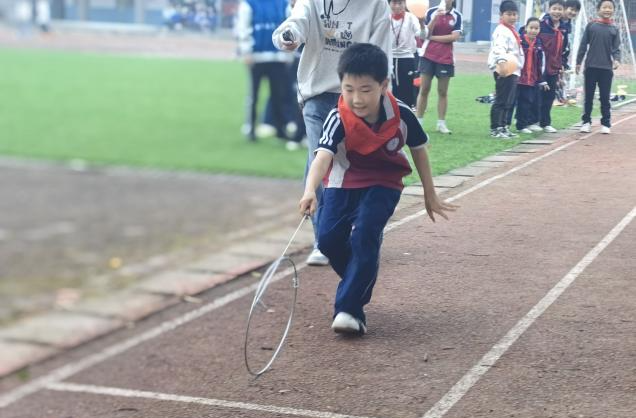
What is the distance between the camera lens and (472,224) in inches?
228

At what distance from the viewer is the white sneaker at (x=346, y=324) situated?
3.72m

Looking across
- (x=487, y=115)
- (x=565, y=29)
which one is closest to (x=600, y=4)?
(x=565, y=29)

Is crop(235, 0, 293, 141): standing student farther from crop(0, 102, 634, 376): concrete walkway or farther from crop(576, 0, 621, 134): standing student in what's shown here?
crop(576, 0, 621, 134): standing student

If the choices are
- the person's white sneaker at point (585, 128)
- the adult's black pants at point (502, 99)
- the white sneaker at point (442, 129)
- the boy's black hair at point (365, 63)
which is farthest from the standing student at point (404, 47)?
the person's white sneaker at point (585, 128)

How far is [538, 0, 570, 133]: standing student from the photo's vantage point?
515cm

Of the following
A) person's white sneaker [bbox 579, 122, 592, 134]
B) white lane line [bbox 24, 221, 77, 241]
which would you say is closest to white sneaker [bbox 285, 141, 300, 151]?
white lane line [bbox 24, 221, 77, 241]

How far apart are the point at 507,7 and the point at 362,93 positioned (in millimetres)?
1370

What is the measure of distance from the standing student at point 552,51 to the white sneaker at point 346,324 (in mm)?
2030

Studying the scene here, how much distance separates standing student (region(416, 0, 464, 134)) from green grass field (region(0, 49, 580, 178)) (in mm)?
3633

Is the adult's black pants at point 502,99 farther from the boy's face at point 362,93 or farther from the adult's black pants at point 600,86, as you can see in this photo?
the boy's face at point 362,93

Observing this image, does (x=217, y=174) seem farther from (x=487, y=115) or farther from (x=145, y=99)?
(x=487, y=115)

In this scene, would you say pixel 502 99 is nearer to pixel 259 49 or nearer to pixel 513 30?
pixel 513 30

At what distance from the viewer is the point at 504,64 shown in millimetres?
4953

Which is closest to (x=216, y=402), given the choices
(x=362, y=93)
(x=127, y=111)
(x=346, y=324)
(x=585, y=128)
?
(x=346, y=324)
